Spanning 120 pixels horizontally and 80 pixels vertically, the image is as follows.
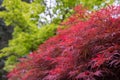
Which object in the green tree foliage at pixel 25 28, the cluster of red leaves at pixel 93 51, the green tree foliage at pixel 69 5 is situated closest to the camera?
the cluster of red leaves at pixel 93 51

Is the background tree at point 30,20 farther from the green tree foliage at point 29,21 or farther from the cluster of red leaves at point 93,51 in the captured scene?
the cluster of red leaves at point 93,51

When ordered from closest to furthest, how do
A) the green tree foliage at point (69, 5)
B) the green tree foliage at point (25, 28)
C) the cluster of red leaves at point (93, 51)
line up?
the cluster of red leaves at point (93, 51) → the green tree foliage at point (25, 28) → the green tree foliage at point (69, 5)

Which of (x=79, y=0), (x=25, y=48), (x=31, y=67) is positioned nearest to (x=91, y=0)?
(x=79, y=0)

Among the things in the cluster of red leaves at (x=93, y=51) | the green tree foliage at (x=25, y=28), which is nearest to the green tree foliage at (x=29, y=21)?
the green tree foliage at (x=25, y=28)

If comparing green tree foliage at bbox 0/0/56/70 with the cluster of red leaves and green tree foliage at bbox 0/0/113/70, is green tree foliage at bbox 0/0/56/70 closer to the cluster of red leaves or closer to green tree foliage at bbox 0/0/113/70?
green tree foliage at bbox 0/0/113/70

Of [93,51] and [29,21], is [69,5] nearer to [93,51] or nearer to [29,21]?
[29,21]

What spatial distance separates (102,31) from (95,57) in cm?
30

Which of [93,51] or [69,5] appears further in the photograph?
[69,5]

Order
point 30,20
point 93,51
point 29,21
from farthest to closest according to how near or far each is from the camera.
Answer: point 30,20 → point 29,21 → point 93,51

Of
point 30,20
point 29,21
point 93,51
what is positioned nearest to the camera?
point 93,51

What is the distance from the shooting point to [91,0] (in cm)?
681

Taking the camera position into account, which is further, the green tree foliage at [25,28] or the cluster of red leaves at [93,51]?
the green tree foliage at [25,28]

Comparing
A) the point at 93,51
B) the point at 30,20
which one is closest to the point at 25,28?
the point at 30,20

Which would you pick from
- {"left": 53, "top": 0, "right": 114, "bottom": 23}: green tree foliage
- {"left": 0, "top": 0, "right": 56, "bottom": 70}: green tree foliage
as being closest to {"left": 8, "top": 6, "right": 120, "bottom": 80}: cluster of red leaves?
{"left": 0, "top": 0, "right": 56, "bottom": 70}: green tree foliage
